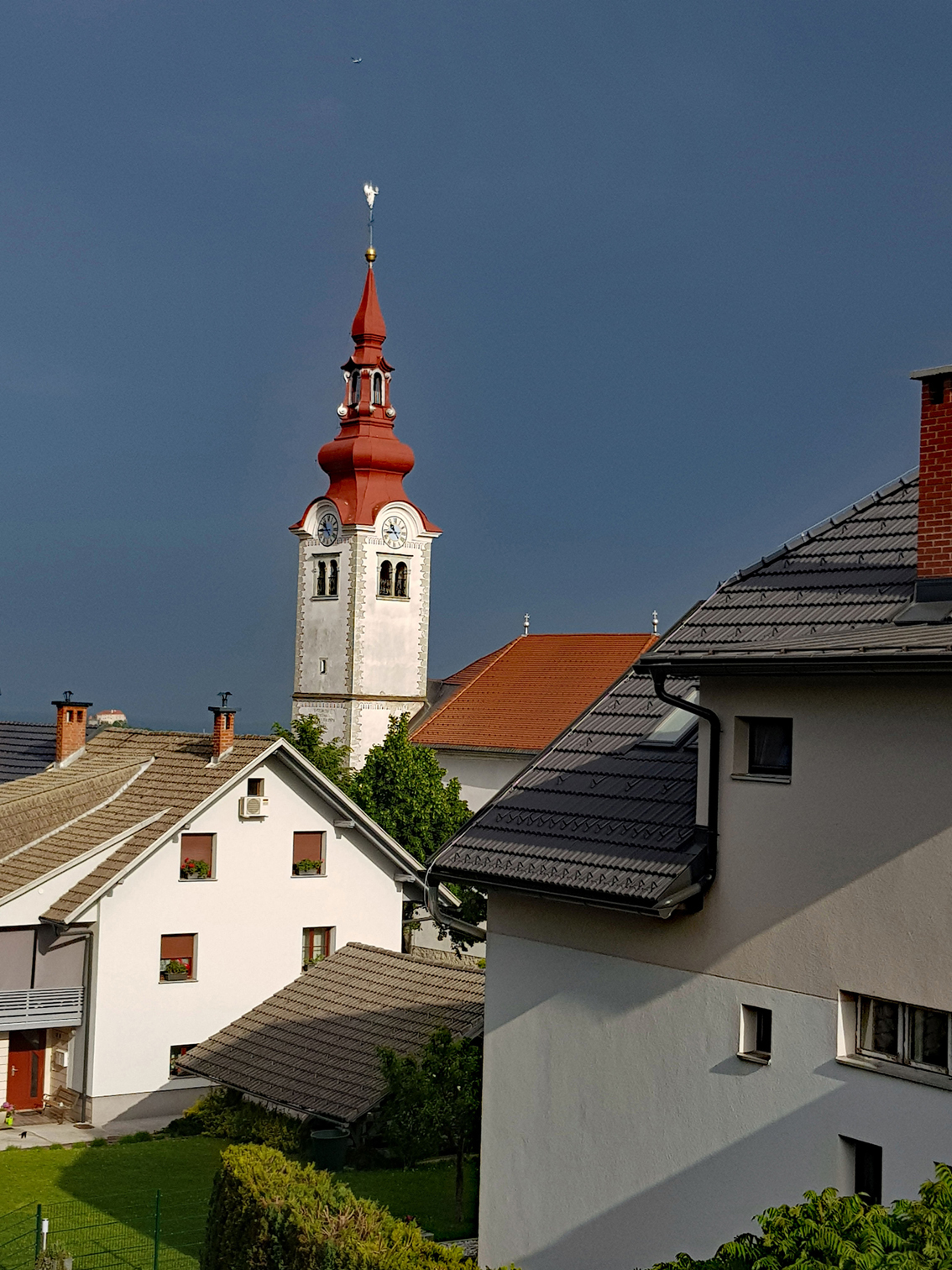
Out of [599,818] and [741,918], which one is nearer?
[741,918]

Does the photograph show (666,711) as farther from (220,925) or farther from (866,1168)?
(220,925)

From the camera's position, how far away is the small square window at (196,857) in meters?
29.2

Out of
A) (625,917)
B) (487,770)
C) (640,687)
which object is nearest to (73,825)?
(640,687)

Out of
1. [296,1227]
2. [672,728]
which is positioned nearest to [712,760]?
[672,728]

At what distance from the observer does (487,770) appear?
5619cm

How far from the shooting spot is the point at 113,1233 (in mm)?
19000

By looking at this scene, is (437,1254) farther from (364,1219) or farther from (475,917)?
(475,917)

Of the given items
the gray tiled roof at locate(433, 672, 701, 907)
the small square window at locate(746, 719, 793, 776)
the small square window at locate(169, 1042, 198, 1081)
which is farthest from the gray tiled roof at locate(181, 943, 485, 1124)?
the small square window at locate(746, 719, 793, 776)

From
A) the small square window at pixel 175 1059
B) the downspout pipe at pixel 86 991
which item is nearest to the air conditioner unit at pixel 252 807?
the downspout pipe at pixel 86 991

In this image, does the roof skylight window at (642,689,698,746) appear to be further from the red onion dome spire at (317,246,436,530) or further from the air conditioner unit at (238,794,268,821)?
the red onion dome spire at (317,246,436,530)

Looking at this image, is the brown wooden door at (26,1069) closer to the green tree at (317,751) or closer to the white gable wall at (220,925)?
the white gable wall at (220,925)

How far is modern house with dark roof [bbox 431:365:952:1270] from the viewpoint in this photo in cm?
1022

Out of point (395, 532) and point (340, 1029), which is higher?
point (395, 532)

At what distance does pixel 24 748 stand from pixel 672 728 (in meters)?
28.4
